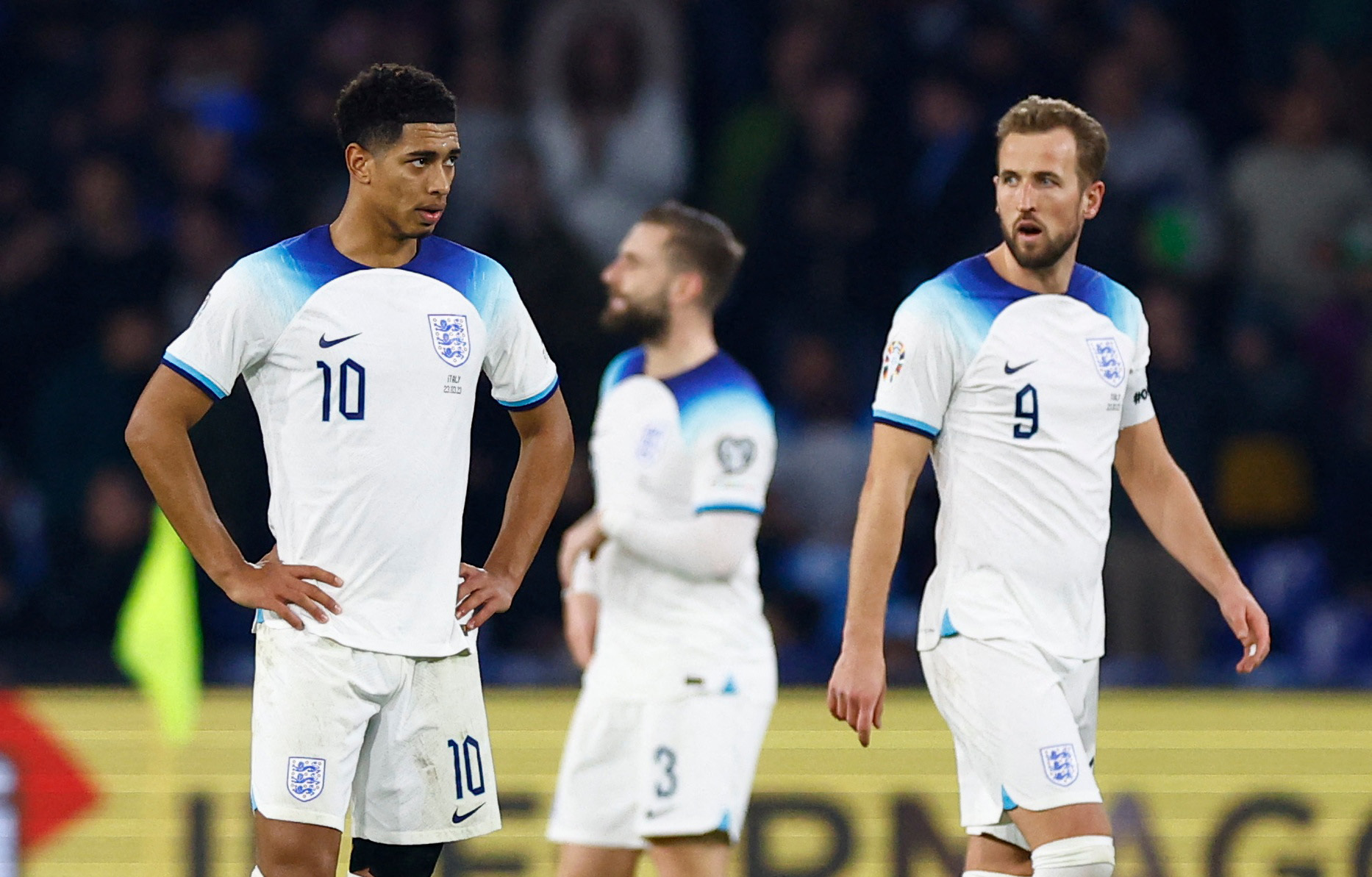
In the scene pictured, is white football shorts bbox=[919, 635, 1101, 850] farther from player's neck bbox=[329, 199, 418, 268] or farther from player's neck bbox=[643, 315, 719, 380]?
player's neck bbox=[329, 199, 418, 268]

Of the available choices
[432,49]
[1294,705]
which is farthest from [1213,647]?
[432,49]

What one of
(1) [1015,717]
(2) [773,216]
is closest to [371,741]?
(1) [1015,717]

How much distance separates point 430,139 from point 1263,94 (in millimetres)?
7680

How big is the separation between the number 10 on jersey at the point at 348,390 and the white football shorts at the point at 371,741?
0.51m

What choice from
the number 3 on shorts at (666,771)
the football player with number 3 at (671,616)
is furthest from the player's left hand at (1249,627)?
the number 3 on shorts at (666,771)

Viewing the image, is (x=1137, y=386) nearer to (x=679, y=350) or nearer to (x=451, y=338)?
(x=679, y=350)

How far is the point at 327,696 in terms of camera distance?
183 inches

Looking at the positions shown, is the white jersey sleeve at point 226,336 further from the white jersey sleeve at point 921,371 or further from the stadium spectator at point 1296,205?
the stadium spectator at point 1296,205

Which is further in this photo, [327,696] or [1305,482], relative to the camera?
[1305,482]

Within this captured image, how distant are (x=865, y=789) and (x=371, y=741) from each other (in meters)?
3.33

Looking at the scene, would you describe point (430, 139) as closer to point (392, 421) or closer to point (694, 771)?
point (392, 421)

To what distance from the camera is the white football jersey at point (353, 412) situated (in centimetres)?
469

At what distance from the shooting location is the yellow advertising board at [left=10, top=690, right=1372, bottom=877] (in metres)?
7.61

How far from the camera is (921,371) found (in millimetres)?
5211
